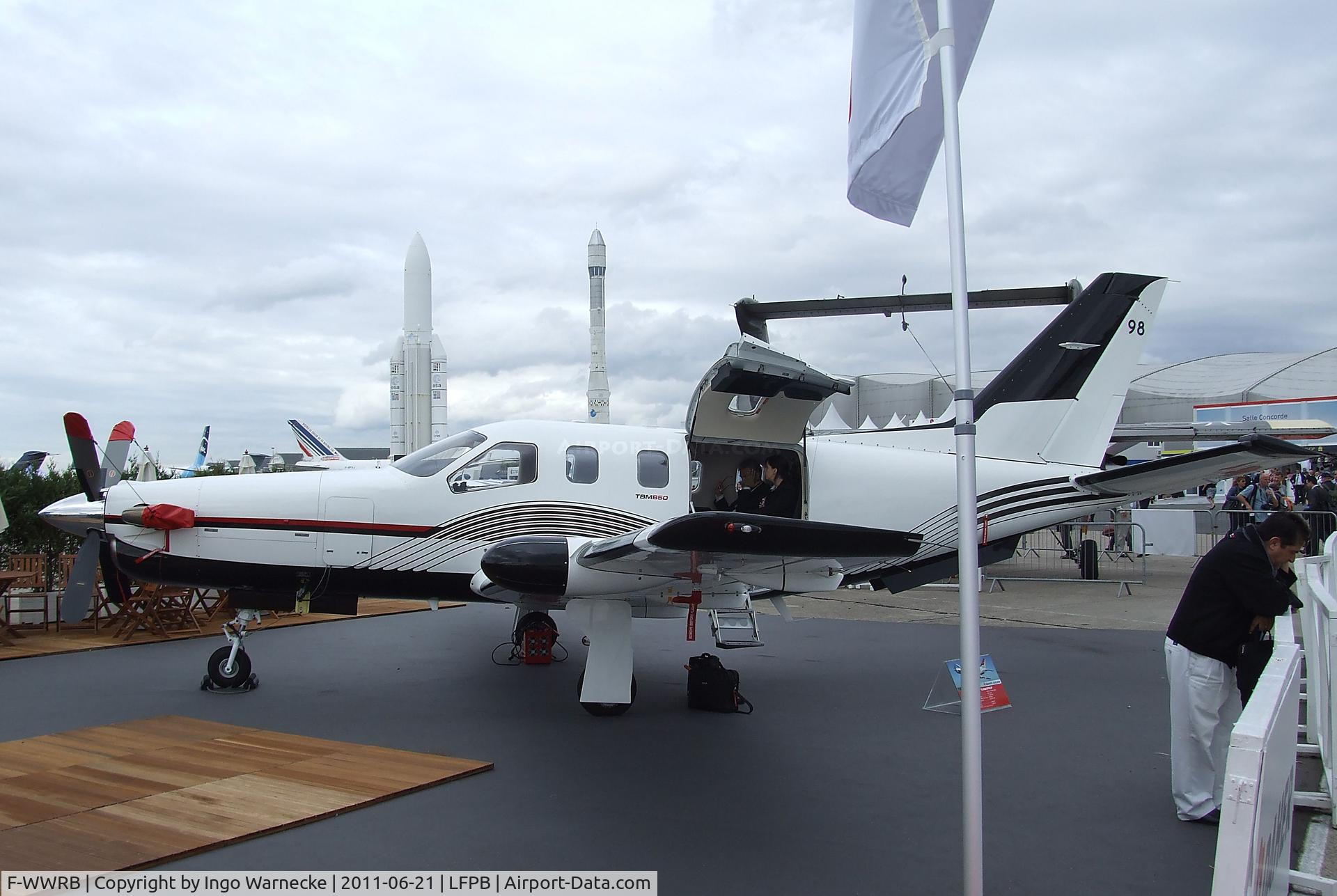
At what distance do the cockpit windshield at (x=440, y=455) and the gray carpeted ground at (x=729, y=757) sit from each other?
211 centimetres

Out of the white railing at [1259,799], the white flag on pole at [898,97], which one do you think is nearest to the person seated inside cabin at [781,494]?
the white flag on pole at [898,97]

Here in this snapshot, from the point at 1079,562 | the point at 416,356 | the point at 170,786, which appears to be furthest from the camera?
the point at 416,356

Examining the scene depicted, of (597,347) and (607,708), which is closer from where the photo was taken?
Answer: (607,708)

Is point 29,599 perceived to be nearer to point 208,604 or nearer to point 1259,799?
point 208,604

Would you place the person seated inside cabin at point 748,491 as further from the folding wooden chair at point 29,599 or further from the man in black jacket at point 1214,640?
the folding wooden chair at point 29,599

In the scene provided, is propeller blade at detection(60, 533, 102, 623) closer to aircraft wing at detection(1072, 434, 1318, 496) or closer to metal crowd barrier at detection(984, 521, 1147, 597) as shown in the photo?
aircraft wing at detection(1072, 434, 1318, 496)

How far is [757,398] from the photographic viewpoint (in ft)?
24.6

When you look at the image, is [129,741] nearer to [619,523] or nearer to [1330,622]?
[619,523]

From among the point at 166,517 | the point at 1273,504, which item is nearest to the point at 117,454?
the point at 166,517

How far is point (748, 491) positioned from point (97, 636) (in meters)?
8.55

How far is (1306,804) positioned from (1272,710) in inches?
129

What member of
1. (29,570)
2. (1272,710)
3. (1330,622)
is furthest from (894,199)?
(29,570)

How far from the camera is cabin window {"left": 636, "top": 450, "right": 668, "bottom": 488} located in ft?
25.5

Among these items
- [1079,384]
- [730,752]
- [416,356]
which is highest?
[416,356]
